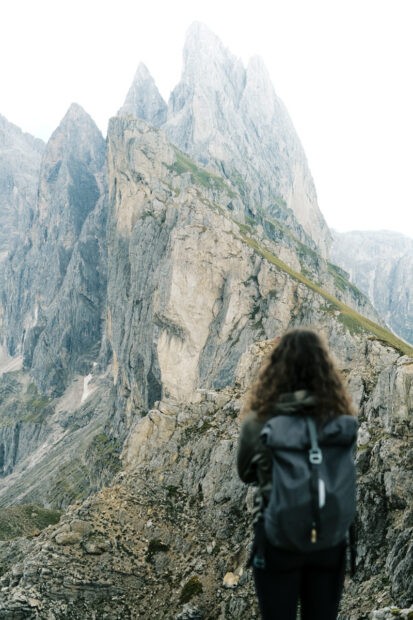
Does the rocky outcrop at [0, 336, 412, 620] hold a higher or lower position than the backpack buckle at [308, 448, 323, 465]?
lower

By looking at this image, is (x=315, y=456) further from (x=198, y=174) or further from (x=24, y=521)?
(x=198, y=174)

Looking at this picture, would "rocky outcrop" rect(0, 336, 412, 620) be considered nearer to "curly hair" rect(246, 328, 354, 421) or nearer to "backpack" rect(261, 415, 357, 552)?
"backpack" rect(261, 415, 357, 552)

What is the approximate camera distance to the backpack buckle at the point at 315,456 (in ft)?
13.6

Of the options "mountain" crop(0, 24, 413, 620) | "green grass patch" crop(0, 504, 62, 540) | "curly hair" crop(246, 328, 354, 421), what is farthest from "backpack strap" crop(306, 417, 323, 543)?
"green grass patch" crop(0, 504, 62, 540)

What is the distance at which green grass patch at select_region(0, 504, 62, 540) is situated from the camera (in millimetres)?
64500

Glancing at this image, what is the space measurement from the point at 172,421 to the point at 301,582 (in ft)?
94.4

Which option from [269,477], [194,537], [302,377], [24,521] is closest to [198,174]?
[24,521]

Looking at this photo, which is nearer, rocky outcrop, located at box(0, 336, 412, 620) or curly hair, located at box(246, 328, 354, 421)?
curly hair, located at box(246, 328, 354, 421)

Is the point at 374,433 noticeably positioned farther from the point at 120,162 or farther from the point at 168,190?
the point at 120,162

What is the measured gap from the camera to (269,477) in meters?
4.45

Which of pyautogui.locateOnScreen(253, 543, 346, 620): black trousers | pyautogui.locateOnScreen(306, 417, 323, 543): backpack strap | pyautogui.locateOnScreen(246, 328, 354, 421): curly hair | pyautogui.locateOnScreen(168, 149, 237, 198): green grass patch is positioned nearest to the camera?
pyautogui.locateOnScreen(306, 417, 323, 543): backpack strap

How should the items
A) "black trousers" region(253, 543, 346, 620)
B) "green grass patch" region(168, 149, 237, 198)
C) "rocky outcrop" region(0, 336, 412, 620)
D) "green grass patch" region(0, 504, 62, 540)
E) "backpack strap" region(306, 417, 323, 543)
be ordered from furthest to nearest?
"green grass patch" region(168, 149, 237, 198) < "green grass patch" region(0, 504, 62, 540) < "rocky outcrop" region(0, 336, 412, 620) < "black trousers" region(253, 543, 346, 620) < "backpack strap" region(306, 417, 323, 543)

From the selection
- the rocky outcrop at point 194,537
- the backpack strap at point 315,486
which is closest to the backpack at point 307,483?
the backpack strap at point 315,486

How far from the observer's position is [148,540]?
862 inches
